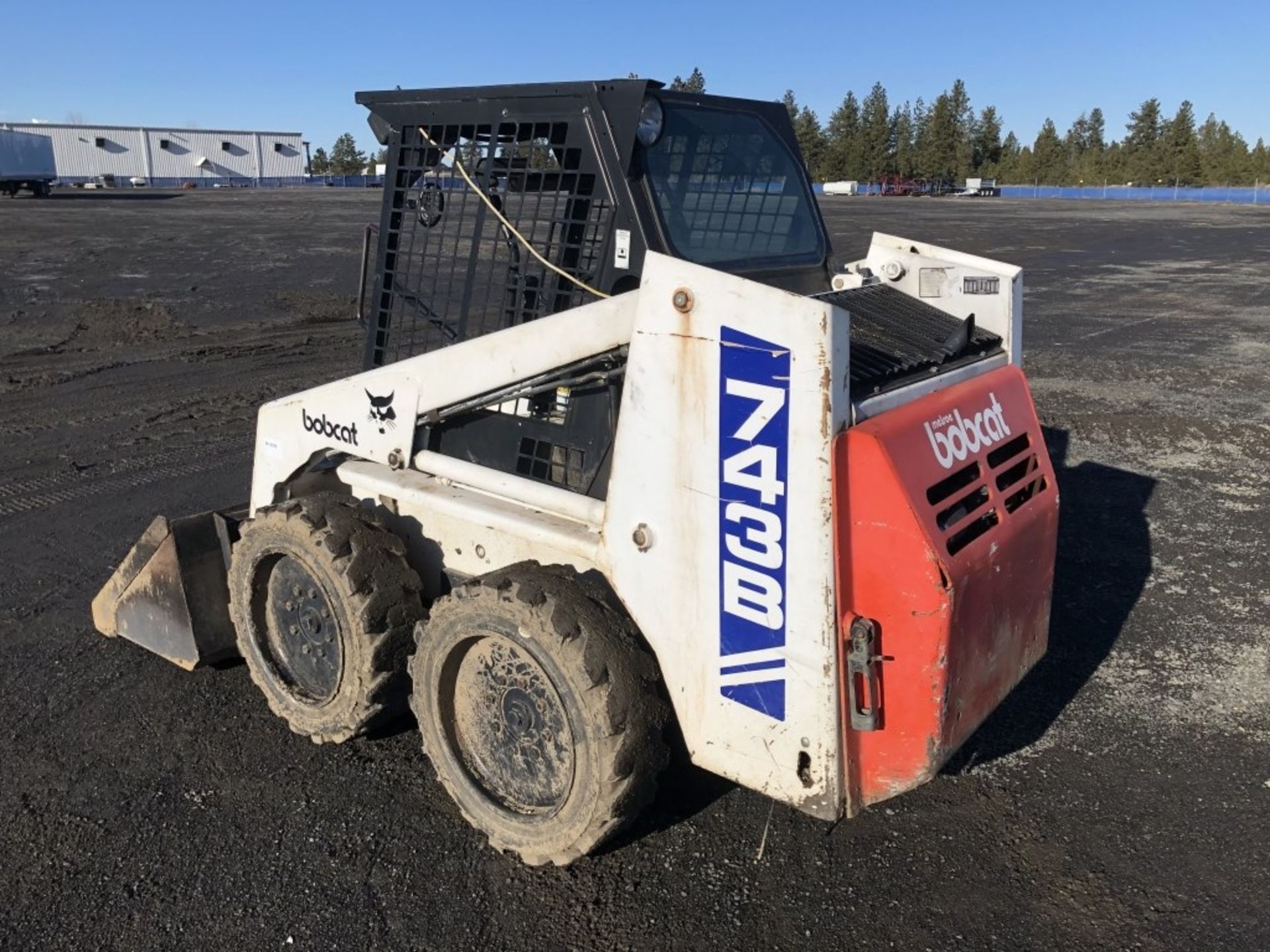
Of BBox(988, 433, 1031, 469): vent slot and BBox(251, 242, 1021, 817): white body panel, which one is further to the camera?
BBox(988, 433, 1031, 469): vent slot

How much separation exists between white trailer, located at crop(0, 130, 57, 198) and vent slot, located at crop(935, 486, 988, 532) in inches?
2293

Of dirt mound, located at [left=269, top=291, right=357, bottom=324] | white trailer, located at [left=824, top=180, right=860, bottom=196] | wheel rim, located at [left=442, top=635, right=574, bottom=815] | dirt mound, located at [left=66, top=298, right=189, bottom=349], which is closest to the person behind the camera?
wheel rim, located at [left=442, top=635, right=574, bottom=815]

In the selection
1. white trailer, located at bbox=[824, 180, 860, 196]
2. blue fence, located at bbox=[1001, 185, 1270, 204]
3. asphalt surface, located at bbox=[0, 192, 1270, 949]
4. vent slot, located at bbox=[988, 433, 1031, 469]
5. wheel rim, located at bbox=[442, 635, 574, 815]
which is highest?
white trailer, located at bbox=[824, 180, 860, 196]

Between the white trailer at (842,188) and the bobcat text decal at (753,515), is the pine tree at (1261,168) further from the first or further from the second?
the bobcat text decal at (753,515)

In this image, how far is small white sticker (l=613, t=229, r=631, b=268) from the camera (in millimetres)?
3252

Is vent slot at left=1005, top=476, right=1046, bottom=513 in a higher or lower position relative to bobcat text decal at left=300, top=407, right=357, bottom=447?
lower

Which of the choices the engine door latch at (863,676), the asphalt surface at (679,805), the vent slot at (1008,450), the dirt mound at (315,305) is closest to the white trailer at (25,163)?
the dirt mound at (315,305)

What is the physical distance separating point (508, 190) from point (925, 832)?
2.61 metres

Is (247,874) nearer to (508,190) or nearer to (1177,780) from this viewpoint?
(508,190)

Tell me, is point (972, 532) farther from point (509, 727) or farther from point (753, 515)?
point (509, 727)

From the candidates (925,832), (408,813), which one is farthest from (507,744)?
(925,832)

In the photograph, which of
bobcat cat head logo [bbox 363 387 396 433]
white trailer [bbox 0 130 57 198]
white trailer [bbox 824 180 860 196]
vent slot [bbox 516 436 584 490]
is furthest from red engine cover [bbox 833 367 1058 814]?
white trailer [bbox 824 180 860 196]

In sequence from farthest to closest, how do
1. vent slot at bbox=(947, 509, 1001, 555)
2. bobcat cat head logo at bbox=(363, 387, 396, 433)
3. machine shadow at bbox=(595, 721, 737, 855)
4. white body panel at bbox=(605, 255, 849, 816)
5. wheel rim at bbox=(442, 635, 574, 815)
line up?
bobcat cat head logo at bbox=(363, 387, 396, 433), machine shadow at bbox=(595, 721, 737, 855), wheel rim at bbox=(442, 635, 574, 815), vent slot at bbox=(947, 509, 1001, 555), white body panel at bbox=(605, 255, 849, 816)

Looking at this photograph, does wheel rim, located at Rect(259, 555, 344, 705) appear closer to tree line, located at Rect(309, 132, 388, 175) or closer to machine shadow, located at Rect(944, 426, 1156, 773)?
machine shadow, located at Rect(944, 426, 1156, 773)
